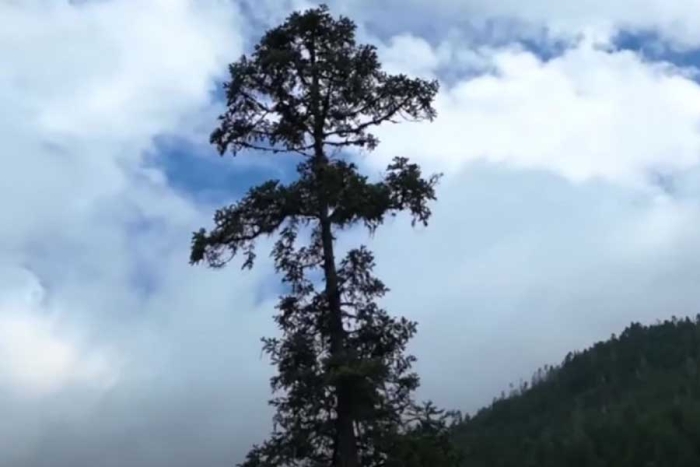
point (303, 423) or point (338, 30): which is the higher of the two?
point (338, 30)

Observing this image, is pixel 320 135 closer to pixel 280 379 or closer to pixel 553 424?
pixel 280 379

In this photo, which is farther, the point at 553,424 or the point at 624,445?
the point at 553,424

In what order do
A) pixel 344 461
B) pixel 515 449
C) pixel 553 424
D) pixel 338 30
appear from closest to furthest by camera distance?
pixel 344 461 → pixel 338 30 → pixel 515 449 → pixel 553 424

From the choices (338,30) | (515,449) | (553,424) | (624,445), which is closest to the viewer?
(338,30)

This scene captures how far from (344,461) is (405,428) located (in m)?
0.99

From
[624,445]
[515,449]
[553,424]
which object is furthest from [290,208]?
[553,424]

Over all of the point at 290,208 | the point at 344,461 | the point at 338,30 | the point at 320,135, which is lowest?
the point at 344,461

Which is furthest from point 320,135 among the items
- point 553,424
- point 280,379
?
point 553,424

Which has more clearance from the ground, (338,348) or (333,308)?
(333,308)

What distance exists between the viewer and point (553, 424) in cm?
18762

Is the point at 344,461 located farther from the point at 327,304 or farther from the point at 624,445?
the point at 624,445

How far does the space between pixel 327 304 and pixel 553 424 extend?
17352 cm

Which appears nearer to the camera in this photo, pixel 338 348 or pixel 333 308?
pixel 338 348

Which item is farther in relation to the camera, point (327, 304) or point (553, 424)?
point (553, 424)
